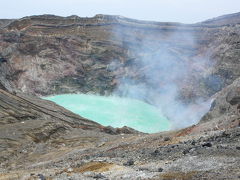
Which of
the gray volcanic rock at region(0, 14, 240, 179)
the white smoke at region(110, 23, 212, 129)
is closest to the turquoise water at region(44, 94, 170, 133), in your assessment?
the white smoke at region(110, 23, 212, 129)

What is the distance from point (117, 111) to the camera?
10994 centimetres

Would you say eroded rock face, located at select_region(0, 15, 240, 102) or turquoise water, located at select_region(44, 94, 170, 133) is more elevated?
eroded rock face, located at select_region(0, 15, 240, 102)

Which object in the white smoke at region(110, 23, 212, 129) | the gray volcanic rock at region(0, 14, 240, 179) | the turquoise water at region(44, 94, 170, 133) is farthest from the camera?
the white smoke at region(110, 23, 212, 129)

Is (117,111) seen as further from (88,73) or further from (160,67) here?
(88,73)

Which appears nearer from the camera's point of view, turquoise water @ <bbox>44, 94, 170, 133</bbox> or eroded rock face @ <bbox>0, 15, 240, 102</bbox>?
turquoise water @ <bbox>44, 94, 170, 133</bbox>

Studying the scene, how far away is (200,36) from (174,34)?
26.9ft

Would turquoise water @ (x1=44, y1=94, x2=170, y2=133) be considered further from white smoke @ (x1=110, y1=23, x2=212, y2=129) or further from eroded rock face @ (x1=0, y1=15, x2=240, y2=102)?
eroded rock face @ (x1=0, y1=15, x2=240, y2=102)

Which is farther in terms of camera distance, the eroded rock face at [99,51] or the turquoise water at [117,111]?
the eroded rock face at [99,51]

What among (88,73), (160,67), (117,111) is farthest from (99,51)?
(117,111)

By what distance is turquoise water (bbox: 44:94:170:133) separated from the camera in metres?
101

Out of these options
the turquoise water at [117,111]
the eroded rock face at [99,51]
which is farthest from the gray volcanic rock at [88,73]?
the turquoise water at [117,111]

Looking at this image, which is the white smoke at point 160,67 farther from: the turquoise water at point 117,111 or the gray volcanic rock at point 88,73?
the turquoise water at point 117,111

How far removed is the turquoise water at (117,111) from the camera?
101169 mm

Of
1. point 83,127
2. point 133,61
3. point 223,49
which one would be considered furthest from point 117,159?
point 133,61
